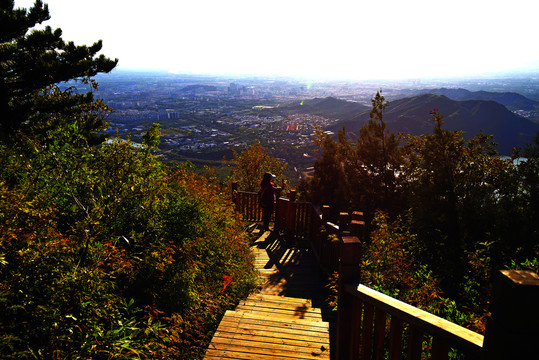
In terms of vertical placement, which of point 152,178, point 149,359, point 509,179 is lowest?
point 149,359

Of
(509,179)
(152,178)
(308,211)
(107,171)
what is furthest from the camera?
(308,211)

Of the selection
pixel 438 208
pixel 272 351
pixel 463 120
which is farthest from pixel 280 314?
pixel 463 120

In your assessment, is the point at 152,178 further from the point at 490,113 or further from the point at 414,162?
the point at 490,113

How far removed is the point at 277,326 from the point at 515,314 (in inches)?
105

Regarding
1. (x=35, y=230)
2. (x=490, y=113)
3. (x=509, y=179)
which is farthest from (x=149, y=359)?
(x=490, y=113)

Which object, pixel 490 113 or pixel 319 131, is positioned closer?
pixel 319 131

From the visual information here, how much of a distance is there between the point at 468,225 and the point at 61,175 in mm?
6513

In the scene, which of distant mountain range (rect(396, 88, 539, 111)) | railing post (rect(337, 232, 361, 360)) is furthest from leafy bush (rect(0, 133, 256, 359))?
distant mountain range (rect(396, 88, 539, 111))

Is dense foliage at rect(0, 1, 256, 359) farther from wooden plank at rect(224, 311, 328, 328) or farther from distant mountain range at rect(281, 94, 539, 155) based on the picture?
distant mountain range at rect(281, 94, 539, 155)

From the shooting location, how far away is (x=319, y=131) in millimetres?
10016

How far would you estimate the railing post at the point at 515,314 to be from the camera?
41.0 inches

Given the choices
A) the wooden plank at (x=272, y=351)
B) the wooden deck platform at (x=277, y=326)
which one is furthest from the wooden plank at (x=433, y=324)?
the wooden deck platform at (x=277, y=326)

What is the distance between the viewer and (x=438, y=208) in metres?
6.31

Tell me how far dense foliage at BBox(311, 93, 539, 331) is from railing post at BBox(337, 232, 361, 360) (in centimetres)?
88
